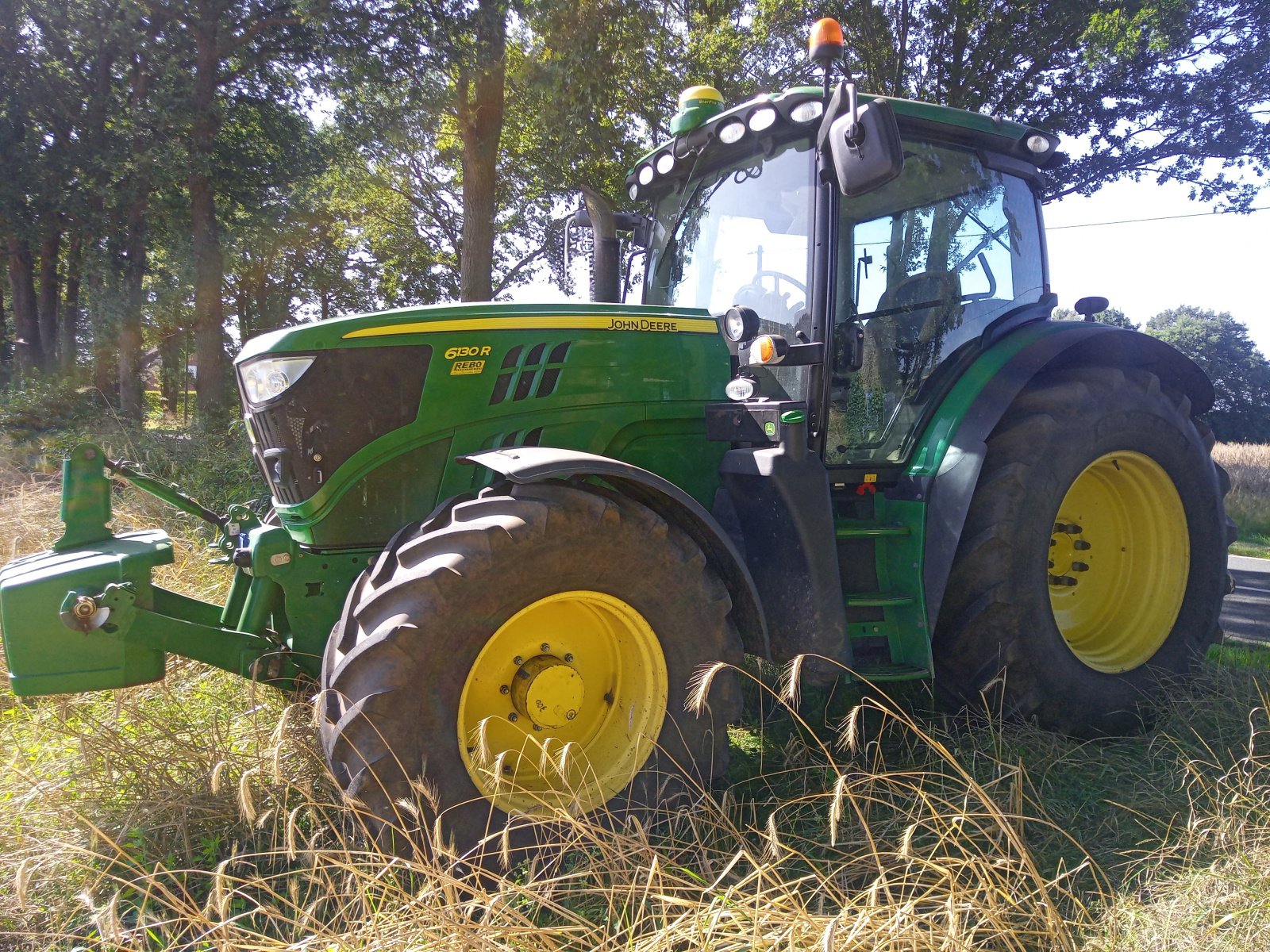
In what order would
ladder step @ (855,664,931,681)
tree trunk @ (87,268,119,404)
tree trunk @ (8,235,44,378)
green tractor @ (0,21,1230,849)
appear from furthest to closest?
tree trunk @ (8,235,44,378) < tree trunk @ (87,268,119,404) < ladder step @ (855,664,931,681) < green tractor @ (0,21,1230,849)

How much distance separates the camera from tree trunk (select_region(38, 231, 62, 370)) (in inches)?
679

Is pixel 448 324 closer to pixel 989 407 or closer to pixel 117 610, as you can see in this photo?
pixel 117 610

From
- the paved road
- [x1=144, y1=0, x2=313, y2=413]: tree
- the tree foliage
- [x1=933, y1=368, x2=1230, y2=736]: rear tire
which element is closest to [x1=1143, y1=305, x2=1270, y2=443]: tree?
the tree foliage

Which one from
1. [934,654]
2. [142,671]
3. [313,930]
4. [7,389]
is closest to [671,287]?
[934,654]

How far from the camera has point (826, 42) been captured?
9.57 ft

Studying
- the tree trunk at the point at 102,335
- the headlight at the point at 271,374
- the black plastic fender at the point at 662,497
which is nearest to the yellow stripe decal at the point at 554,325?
the headlight at the point at 271,374

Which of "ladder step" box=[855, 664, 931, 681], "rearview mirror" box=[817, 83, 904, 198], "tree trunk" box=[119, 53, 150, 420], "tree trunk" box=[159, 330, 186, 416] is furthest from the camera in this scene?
"tree trunk" box=[159, 330, 186, 416]

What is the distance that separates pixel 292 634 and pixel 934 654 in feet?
7.82

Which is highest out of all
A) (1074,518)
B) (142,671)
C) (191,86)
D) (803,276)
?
(191,86)

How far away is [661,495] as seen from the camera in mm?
2852

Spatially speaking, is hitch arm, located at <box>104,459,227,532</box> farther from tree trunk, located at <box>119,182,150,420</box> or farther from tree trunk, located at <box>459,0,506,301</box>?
tree trunk, located at <box>119,182,150,420</box>

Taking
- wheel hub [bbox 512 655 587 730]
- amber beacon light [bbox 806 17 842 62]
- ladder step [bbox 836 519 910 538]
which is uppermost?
amber beacon light [bbox 806 17 842 62]

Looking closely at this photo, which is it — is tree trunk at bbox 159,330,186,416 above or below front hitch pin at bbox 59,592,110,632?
above

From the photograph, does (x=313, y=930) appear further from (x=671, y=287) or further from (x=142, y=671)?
(x=671, y=287)
